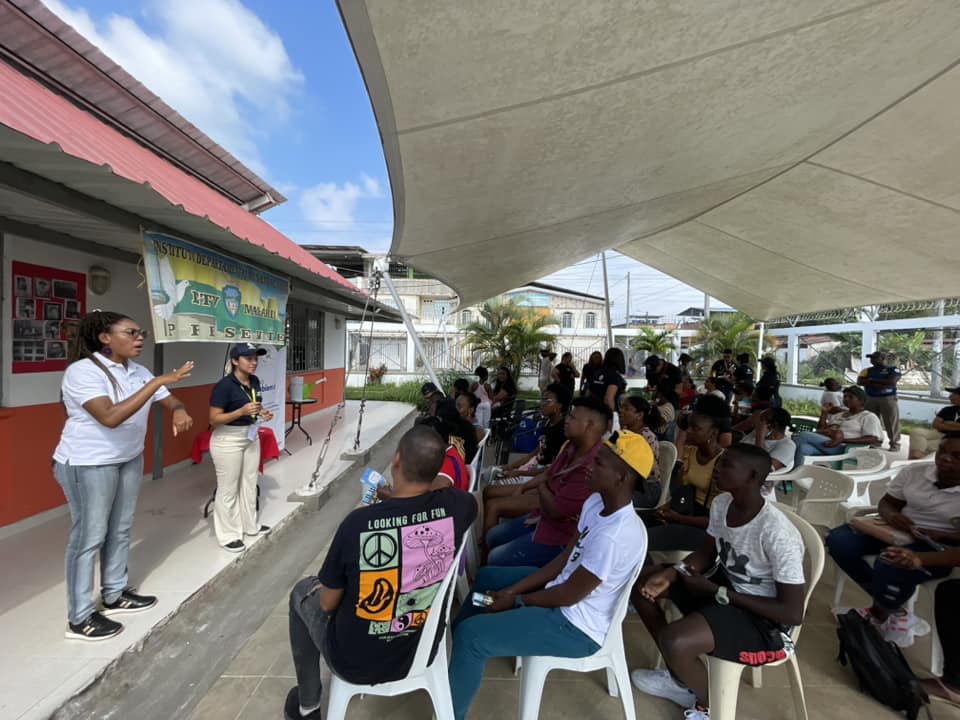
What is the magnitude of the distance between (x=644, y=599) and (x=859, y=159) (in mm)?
3899

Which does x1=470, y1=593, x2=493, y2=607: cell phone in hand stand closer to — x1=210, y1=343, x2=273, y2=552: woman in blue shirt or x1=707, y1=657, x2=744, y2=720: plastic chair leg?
x1=707, y1=657, x2=744, y2=720: plastic chair leg

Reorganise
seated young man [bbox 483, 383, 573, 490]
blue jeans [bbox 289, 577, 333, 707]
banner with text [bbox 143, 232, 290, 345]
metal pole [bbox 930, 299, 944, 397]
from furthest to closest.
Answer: metal pole [bbox 930, 299, 944, 397]
seated young man [bbox 483, 383, 573, 490]
banner with text [bbox 143, 232, 290, 345]
blue jeans [bbox 289, 577, 333, 707]

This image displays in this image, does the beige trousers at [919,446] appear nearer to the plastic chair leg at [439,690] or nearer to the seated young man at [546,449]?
the seated young man at [546,449]

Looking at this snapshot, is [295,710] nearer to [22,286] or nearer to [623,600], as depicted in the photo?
[623,600]

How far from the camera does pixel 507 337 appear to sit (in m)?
14.5

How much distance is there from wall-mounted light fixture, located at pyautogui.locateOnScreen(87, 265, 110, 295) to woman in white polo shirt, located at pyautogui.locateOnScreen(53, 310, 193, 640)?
226cm

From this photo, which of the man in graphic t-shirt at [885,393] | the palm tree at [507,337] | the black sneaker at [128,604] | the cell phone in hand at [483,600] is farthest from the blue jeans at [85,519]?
the palm tree at [507,337]

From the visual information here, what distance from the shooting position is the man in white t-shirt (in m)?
4.82

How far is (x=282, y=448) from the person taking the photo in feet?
20.2

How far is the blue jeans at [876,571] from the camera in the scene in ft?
7.45

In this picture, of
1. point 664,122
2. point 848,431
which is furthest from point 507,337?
point 664,122

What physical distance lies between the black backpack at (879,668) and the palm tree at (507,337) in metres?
11.9

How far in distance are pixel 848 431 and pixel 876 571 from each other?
3.18 metres

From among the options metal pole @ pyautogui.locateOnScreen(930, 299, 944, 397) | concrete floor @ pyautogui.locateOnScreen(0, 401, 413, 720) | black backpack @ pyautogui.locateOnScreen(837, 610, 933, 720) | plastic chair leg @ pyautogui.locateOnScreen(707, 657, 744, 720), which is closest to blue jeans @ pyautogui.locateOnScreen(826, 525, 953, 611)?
black backpack @ pyautogui.locateOnScreen(837, 610, 933, 720)
